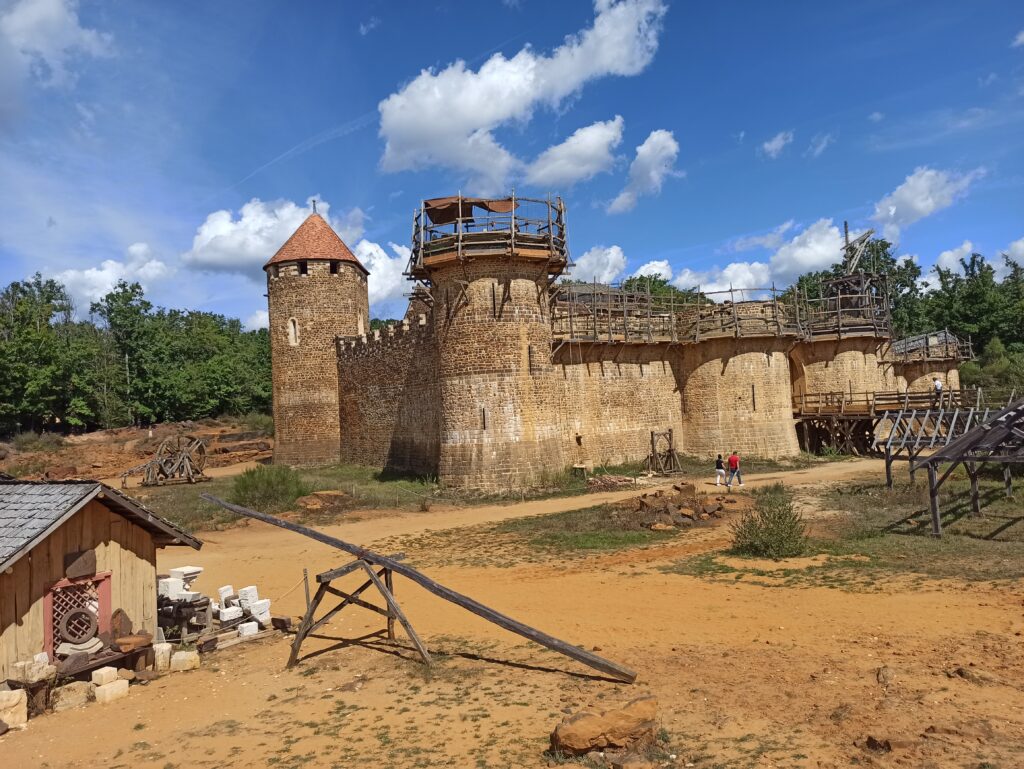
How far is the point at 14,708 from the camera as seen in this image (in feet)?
22.7

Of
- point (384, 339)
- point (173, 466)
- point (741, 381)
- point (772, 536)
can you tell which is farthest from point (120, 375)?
point (772, 536)

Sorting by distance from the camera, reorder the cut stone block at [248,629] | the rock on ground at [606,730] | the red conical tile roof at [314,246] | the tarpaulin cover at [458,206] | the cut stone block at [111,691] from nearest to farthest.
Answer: the rock on ground at [606,730] < the cut stone block at [111,691] < the cut stone block at [248,629] < the tarpaulin cover at [458,206] < the red conical tile roof at [314,246]

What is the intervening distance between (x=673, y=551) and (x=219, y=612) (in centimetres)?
831

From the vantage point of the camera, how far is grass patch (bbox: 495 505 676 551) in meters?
14.5

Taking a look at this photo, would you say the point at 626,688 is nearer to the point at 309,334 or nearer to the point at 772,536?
the point at 772,536

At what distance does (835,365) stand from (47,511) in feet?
100

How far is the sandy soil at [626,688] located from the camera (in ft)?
19.6

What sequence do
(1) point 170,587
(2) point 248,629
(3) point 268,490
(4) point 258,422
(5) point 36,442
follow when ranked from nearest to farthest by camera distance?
(2) point 248,629 → (1) point 170,587 → (3) point 268,490 → (5) point 36,442 → (4) point 258,422

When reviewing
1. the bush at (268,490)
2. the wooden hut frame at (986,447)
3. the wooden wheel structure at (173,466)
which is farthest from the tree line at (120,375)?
the wooden hut frame at (986,447)

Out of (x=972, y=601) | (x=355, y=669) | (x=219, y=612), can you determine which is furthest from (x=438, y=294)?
(x=972, y=601)

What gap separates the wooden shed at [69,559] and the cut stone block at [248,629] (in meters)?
1.27

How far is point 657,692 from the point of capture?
709 cm

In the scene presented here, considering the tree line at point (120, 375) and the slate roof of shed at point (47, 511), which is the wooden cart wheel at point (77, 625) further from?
the tree line at point (120, 375)

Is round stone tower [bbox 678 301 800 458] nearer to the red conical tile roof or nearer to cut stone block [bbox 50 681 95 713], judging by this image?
the red conical tile roof
